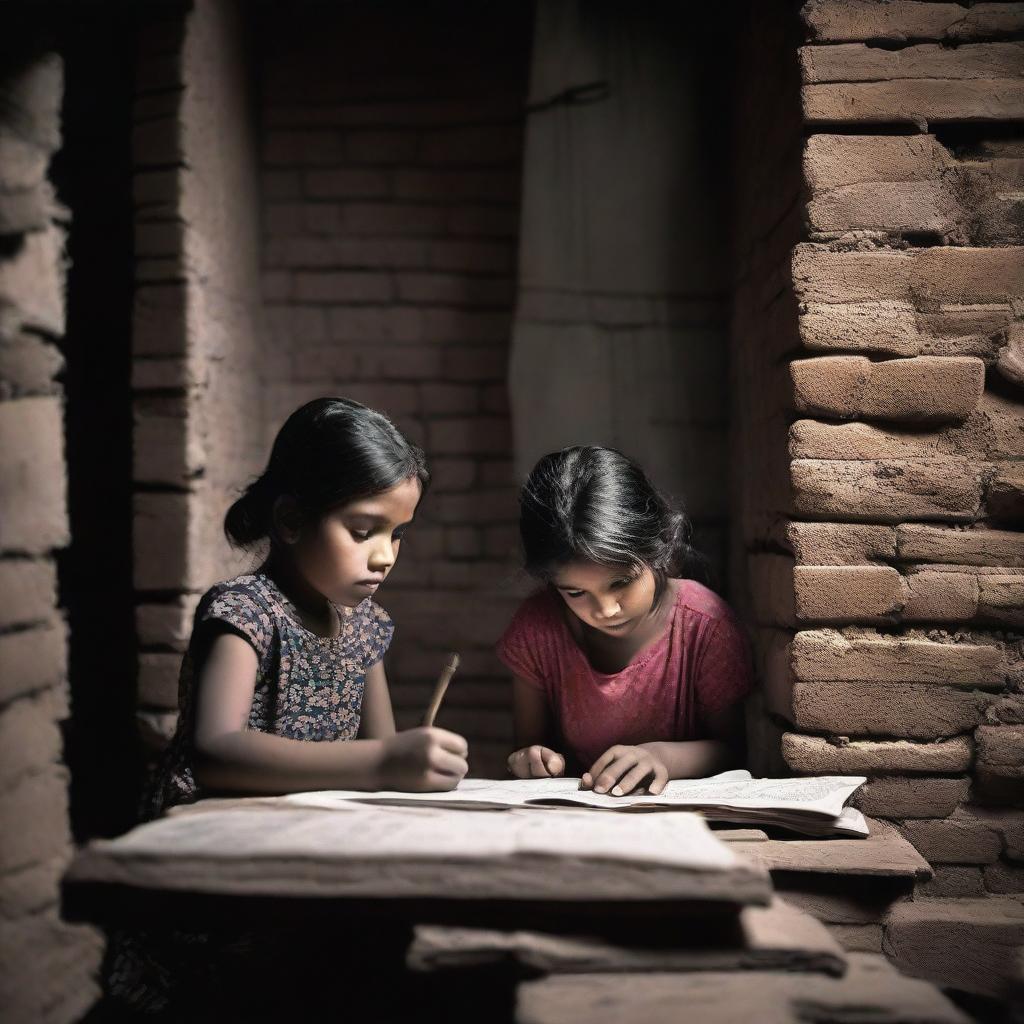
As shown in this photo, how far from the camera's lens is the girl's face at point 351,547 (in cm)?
186

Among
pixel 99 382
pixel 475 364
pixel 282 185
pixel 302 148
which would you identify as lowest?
pixel 99 382

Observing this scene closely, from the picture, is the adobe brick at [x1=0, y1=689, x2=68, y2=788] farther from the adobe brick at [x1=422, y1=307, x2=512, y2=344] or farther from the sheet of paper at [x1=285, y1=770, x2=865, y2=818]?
the adobe brick at [x1=422, y1=307, x2=512, y2=344]

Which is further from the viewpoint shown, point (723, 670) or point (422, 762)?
point (723, 670)

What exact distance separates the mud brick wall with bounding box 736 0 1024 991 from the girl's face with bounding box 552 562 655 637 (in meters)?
0.33

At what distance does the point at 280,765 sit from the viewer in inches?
62.6

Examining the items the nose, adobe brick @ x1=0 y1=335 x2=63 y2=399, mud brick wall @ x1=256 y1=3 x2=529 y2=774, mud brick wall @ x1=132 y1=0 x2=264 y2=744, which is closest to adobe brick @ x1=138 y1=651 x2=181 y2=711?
mud brick wall @ x1=132 y1=0 x2=264 y2=744

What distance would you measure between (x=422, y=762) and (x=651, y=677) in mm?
781

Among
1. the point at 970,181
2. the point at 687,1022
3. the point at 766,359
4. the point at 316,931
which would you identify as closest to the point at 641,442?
the point at 766,359

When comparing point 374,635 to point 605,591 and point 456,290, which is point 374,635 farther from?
point 456,290

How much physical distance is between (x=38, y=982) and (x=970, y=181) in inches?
85.0

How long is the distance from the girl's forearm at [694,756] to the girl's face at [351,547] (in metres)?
0.69

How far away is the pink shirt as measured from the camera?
220 cm

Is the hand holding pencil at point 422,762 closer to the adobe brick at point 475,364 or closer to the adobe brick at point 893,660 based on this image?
the adobe brick at point 893,660

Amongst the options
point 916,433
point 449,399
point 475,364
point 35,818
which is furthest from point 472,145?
point 35,818
